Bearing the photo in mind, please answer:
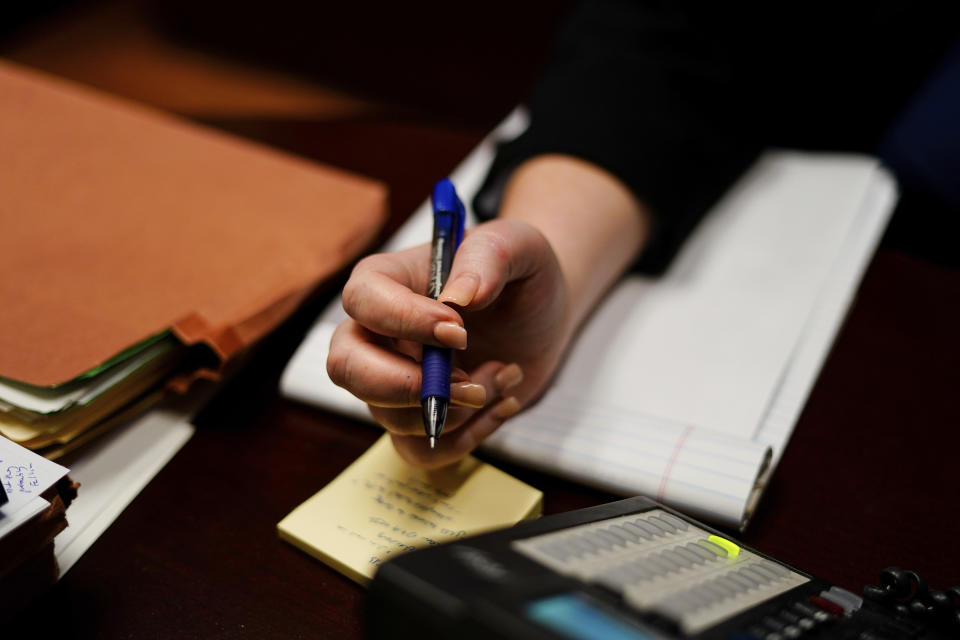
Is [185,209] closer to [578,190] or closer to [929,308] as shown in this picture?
[578,190]

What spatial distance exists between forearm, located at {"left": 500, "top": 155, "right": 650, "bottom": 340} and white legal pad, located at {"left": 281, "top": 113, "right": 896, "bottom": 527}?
0.03 m

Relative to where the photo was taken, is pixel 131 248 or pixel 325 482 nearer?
pixel 325 482

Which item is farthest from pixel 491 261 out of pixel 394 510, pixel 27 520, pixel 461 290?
pixel 27 520

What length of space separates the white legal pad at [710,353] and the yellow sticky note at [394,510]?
0.03 meters

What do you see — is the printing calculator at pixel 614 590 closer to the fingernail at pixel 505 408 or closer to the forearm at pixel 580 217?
the fingernail at pixel 505 408

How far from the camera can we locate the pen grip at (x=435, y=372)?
40 cm

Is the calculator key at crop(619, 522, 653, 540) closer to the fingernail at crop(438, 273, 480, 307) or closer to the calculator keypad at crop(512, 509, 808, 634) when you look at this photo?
the calculator keypad at crop(512, 509, 808, 634)

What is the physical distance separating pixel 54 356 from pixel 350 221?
0.24m

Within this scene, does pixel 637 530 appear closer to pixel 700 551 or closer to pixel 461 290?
pixel 700 551

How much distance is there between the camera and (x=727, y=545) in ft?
1.20

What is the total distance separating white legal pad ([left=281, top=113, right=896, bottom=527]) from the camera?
474 mm

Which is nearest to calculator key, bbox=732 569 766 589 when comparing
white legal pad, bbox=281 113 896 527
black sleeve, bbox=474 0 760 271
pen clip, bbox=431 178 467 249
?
white legal pad, bbox=281 113 896 527

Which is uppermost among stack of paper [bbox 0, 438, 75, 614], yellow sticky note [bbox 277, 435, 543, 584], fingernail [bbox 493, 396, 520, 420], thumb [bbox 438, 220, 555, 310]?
thumb [bbox 438, 220, 555, 310]

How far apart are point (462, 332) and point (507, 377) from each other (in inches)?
3.3
